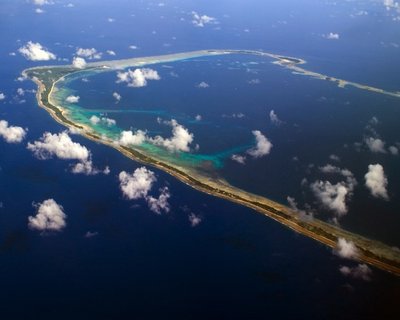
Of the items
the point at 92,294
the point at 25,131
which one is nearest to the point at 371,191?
the point at 92,294

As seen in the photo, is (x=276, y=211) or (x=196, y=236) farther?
(x=276, y=211)

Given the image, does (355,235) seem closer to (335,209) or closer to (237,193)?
(335,209)

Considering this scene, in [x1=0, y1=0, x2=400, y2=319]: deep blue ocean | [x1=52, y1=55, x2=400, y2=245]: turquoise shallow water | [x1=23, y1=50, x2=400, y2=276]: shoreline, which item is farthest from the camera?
[x1=52, y1=55, x2=400, y2=245]: turquoise shallow water

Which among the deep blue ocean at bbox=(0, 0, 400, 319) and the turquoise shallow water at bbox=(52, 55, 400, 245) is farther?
the turquoise shallow water at bbox=(52, 55, 400, 245)

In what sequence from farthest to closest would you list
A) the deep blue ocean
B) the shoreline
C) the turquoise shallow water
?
1. the turquoise shallow water
2. the shoreline
3. the deep blue ocean

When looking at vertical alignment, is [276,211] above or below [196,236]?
above

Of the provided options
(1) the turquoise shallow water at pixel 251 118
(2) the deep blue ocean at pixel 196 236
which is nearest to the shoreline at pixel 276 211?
(2) the deep blue ocean at pixel 196 236

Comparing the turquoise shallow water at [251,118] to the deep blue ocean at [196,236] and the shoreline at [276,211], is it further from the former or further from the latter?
the shoreline at [276,211]

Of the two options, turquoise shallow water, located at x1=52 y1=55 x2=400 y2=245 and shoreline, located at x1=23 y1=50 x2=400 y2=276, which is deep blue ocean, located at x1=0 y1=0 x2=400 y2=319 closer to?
turquoise shallow water, located at x1=52 y1=55 x2=400 y2=245

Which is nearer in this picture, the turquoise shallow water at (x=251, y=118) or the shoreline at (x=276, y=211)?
the shoreline at (x=276, y=211)

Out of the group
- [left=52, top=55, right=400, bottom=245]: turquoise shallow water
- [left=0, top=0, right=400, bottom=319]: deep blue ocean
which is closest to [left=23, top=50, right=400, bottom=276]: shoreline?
[left=0, top=0, right=400, bottom=319]: deep blue ocean

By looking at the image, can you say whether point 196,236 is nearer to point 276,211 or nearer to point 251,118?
point 276,211

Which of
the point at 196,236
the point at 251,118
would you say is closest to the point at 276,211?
the point at 196,236
